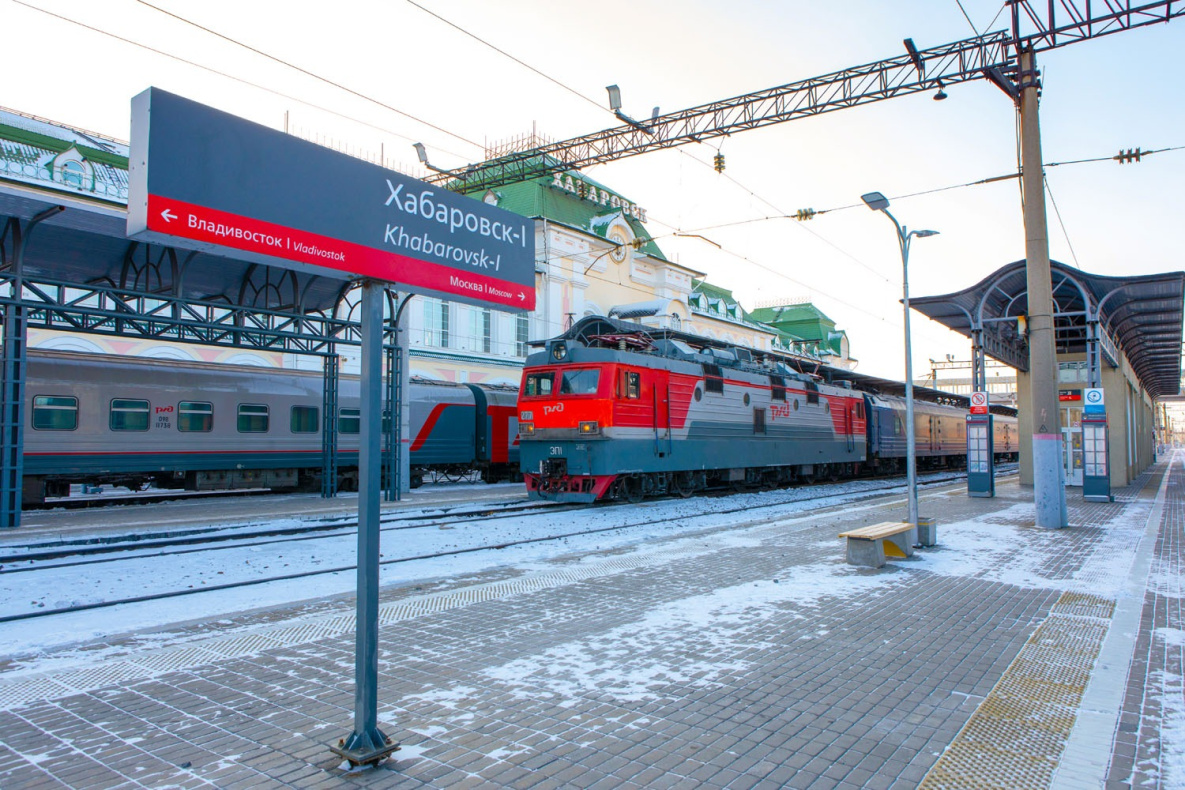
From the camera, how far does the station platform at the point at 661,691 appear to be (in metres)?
3.87

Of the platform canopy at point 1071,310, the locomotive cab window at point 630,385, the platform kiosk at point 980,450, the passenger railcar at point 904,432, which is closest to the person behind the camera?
the locomotive cab window at point 630,385

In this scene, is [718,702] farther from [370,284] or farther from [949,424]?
[949,424]

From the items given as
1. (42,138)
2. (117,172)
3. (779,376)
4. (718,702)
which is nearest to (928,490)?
(779,376)

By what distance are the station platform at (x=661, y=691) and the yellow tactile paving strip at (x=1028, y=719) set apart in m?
0.02

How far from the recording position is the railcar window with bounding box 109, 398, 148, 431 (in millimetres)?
17844

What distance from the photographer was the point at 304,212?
12.2ft

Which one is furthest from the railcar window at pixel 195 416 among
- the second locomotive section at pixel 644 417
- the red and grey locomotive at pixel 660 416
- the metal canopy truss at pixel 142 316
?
the second locomotive section at pixel 644 417

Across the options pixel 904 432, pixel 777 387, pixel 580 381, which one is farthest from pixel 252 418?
pixel 904 432

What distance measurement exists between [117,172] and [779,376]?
859 inches

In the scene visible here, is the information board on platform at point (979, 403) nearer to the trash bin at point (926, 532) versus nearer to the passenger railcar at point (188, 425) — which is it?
the trash bin at point (926, 532)

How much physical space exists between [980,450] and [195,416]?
20.1 meters

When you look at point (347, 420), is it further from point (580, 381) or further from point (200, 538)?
point (200, 538)

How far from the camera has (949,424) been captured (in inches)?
1367

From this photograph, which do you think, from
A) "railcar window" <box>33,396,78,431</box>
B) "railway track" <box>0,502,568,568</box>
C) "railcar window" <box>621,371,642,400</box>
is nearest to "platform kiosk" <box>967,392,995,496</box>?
"railcar window" <box>621,371,642,400</box>
